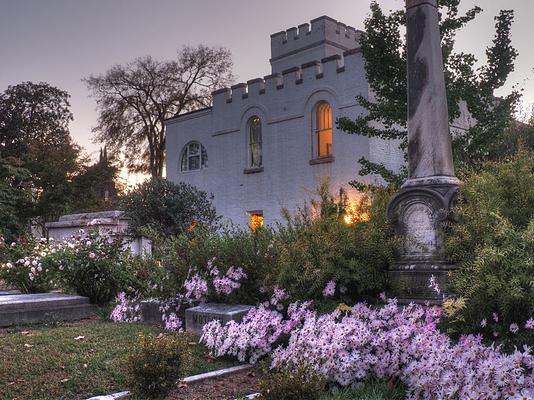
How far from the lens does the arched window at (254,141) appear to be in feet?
73.9

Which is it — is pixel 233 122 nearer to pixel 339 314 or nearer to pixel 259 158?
pixel 259 158

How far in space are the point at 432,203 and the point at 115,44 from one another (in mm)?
14267

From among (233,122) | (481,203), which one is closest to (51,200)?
(233,122)

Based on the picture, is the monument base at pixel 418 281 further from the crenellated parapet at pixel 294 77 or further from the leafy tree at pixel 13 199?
the leafy tree at pixel 13 199

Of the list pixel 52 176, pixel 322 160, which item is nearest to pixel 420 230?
pixel 322 160

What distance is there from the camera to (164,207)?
15.9 m

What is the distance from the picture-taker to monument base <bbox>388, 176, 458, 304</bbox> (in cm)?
647

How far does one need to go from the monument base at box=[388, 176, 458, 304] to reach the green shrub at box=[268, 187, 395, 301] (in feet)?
0.65

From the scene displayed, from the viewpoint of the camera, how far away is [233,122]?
2312cm

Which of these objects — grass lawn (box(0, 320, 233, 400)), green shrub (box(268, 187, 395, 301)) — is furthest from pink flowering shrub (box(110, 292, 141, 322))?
green shrub (box(268, 187, 395, 301))

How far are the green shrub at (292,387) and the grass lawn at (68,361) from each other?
1.63 m

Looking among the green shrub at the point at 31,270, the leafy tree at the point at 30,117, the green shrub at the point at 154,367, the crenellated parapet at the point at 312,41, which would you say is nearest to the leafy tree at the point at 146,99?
the leafy tree at the point at 30,117

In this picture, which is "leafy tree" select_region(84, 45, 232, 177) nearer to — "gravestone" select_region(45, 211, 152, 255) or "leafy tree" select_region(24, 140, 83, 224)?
"leafy tree" select_region(24, 140, 83, 224)

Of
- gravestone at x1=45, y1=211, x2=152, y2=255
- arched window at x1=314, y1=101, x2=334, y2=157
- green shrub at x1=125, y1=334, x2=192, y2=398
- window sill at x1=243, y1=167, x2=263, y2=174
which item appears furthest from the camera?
window sill at x1=243, y1=167, x2=263, y2=174
